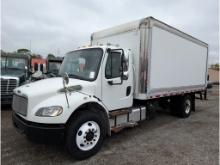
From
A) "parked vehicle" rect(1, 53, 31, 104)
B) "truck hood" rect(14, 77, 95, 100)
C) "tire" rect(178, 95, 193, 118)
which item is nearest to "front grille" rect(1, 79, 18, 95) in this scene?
"parked vehicle" rect(1, 53, 31, 104)

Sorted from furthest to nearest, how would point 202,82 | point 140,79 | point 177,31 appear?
point 202,82 → point 177,31 → point 140,79

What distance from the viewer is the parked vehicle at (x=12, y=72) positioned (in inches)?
301

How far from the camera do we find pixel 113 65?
441cm

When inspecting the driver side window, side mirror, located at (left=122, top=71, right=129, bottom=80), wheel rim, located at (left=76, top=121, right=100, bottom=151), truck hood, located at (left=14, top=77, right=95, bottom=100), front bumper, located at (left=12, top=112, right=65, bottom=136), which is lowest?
wheel rim, located at (left=76, top=121, right=100, bottom=151)

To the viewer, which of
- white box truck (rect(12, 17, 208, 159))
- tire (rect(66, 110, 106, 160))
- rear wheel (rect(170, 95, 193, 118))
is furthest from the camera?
rear wheel (rect(170, 95, 193, 118))

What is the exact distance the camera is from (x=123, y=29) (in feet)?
17.9

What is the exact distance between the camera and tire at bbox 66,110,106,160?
3600mm

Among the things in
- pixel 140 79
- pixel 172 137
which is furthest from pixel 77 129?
pixel 172 137

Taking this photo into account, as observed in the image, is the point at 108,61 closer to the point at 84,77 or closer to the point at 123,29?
the point at 84,77

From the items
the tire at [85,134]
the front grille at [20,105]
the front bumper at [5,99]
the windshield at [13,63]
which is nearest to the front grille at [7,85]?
the front bumper at [5,99]

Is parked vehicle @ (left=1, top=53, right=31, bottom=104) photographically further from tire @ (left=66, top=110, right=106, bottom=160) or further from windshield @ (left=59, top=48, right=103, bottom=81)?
tire @ (left=66, top=110, right=106, bottom=160)

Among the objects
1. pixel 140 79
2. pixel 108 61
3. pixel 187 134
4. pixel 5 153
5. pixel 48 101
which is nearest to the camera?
pixel 48 101

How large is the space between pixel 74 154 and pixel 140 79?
8.27 ft

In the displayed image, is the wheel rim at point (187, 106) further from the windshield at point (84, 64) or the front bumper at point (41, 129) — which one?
the front bumper at point (41, 129)
